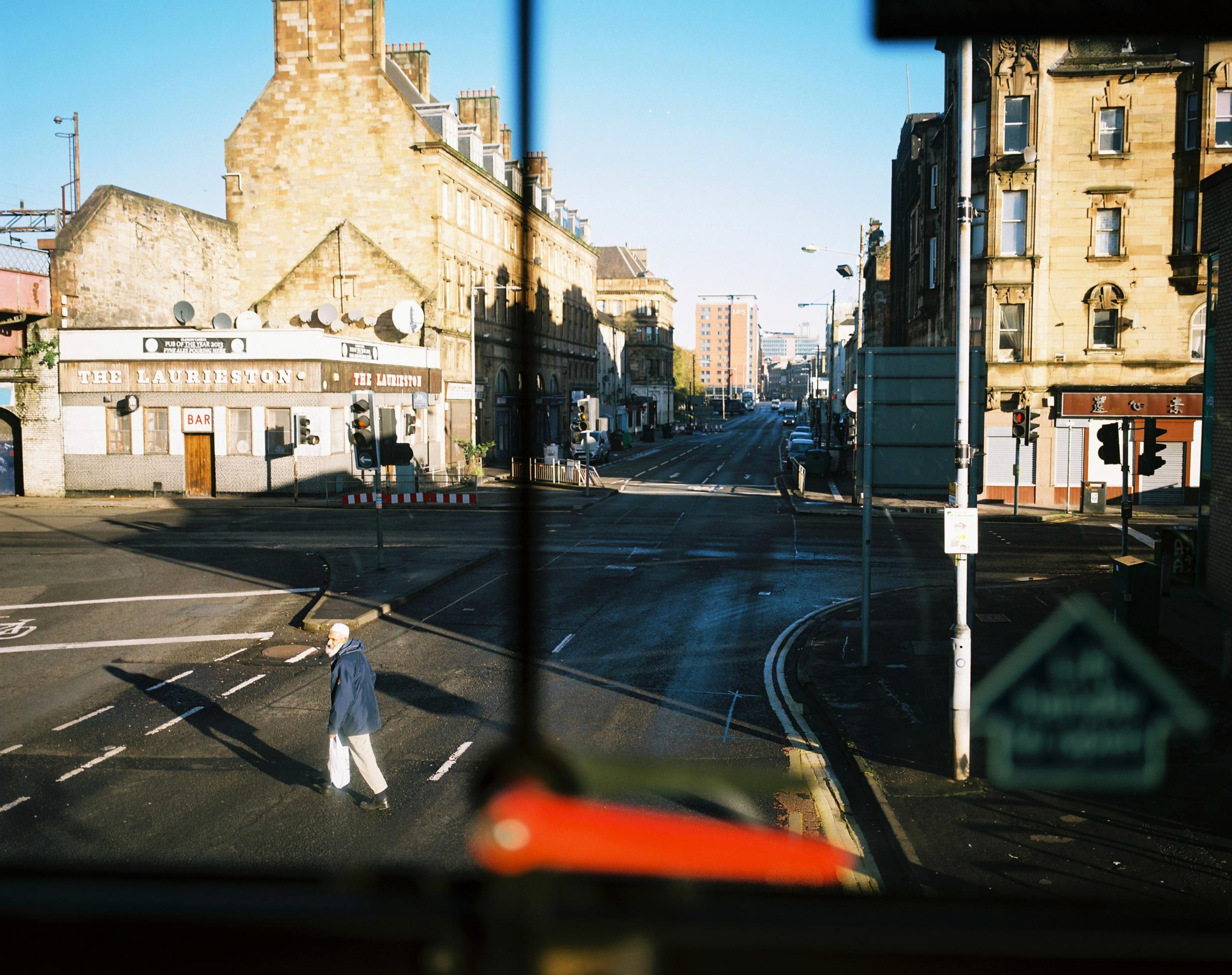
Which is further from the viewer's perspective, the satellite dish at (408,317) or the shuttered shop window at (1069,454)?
the satellite dish at (408,317)

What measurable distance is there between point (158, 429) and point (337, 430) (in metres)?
7.32

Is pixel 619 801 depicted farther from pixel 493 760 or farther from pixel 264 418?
pixel 264 418

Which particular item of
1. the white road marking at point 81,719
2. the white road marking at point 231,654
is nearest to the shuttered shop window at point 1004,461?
the white road marking at point 231,654

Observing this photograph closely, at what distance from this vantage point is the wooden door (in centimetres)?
4166

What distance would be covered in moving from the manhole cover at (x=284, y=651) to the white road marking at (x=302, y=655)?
15mm

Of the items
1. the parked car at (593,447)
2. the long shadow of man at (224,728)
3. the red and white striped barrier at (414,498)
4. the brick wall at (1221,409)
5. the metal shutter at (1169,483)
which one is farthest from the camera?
the parked car at (593,447)

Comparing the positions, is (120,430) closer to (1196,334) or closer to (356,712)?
(356,712)

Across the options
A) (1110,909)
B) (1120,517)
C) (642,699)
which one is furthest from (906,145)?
(1110,909)

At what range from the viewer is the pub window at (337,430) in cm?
4197

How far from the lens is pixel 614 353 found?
3824 inches

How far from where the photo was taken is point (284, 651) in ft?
52.5

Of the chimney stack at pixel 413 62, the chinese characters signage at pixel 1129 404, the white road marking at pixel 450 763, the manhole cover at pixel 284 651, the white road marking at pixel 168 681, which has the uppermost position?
the chimney stack at pixel 413 62

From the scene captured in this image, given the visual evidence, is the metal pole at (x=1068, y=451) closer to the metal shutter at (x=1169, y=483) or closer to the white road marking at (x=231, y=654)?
the metal shutter at (x=1169, y=483)

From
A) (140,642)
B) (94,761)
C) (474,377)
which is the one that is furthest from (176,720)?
(474,377)
